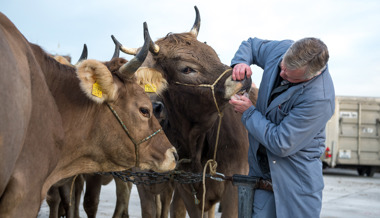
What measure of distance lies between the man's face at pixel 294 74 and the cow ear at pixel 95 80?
48.8 inches

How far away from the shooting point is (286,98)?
344 cm

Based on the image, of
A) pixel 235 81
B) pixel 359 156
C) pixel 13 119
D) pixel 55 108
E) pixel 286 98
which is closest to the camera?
pixel 13 119

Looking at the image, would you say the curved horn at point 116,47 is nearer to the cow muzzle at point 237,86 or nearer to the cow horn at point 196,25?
the cow horn at point 196,25

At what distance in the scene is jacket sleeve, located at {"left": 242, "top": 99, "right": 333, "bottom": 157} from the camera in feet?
10.9

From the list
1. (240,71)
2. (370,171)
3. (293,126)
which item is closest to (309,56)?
(293,126)

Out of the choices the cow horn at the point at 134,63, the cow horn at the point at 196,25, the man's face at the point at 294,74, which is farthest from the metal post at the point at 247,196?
the cow horn at the point at 196,25

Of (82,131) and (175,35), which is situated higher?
(175,35)

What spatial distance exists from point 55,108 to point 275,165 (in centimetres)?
162

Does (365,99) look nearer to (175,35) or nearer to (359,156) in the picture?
(359,156)

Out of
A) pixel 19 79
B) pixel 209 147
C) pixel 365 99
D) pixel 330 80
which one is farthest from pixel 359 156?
pixel 19 79

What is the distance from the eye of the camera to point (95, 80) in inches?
133

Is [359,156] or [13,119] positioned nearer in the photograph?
[13,119]

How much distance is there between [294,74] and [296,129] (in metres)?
0.38

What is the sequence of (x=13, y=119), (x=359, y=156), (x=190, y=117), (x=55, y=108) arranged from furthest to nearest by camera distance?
(x=359, y=156) < (x=190, y=117) < (x=55, y=108) < (x=13, y=119)
